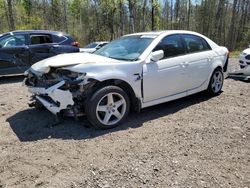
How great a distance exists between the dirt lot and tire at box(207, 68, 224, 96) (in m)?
0.78

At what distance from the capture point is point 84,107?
4.63 metres

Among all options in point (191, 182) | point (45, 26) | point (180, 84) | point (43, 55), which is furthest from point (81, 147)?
point (45, 26)

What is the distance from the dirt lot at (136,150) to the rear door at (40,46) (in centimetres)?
394

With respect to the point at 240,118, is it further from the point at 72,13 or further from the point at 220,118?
the point at 72,13

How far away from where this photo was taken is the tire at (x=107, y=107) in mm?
4578

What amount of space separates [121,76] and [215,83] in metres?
2.95

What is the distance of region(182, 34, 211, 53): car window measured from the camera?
241 inches

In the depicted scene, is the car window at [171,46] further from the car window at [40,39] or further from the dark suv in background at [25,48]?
the car window at [40,39]

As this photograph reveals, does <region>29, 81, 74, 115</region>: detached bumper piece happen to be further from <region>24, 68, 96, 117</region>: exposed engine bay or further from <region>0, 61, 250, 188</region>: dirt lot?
<region>0, 61, 250, 188</region>: dirt lot

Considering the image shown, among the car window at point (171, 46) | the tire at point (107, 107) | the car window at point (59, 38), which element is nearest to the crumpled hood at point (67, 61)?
the tire at point (107, 107)

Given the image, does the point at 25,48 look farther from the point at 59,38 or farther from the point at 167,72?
the point at 167,72

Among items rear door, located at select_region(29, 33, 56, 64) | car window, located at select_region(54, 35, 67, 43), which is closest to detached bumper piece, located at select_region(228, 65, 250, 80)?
car window, located at select_region(54, 35, 67, 43)

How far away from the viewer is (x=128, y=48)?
556cm

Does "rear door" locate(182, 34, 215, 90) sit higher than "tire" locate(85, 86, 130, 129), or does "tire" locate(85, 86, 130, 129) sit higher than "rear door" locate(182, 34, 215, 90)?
"rear door" locate(182, 34, 215, 90)
